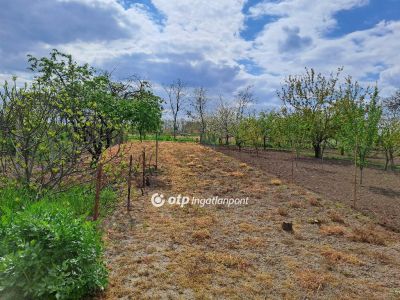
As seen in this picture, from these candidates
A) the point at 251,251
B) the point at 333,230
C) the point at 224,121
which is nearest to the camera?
the point at 251,251

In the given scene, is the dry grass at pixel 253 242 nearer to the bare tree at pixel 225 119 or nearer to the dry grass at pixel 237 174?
the dry grass at pixel 237 174

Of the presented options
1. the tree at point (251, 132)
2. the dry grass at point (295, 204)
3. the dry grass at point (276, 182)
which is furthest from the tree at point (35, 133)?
the tree at point (251, 132)

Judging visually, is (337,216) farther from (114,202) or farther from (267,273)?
(114,202)

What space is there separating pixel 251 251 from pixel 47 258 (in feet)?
12.8

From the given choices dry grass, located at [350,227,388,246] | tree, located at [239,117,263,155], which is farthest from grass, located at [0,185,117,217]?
tree, located at [239,117,263,155]

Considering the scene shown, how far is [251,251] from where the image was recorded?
6070mm

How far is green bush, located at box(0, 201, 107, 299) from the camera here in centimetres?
332


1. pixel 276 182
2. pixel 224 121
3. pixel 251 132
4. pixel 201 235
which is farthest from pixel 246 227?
pixel 224 121

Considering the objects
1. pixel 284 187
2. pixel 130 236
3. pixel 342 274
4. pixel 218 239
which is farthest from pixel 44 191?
pixel 284 187

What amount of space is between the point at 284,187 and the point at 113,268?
8130 millimetres

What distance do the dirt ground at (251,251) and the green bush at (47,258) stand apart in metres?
0.64

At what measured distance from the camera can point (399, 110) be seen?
28844 millimetres

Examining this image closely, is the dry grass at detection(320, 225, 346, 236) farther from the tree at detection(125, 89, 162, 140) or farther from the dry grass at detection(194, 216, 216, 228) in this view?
the tree at detection(125, 89, 162, 140)

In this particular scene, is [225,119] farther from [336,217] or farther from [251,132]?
[336,217]
